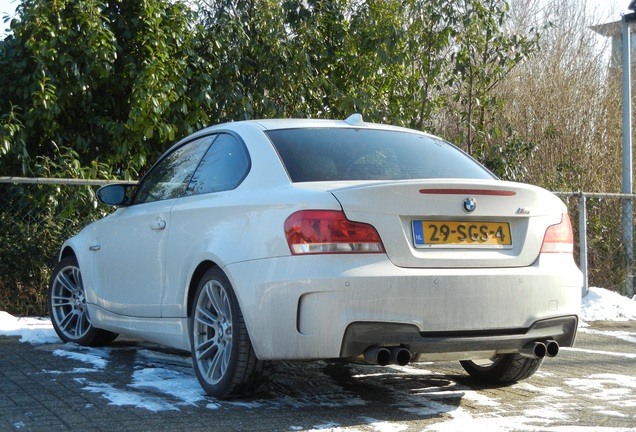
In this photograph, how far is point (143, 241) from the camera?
6.09 metres

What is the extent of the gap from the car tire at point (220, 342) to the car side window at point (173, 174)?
908mm

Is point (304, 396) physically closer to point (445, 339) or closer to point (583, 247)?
point (445, 339)

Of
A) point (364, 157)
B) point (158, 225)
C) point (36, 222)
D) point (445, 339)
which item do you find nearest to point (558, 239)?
point (445, 339)

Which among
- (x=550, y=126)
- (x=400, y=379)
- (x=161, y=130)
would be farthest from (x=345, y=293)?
(x=550, y=126)

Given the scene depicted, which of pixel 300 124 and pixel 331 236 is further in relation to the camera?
pixel 300 124

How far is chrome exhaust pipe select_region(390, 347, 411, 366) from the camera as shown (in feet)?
14.8

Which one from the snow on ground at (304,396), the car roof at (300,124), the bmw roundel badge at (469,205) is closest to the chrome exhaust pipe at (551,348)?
the snow on ground at (304,396)

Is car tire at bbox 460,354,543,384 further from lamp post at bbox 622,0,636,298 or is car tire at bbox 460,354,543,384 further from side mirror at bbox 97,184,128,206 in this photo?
lamp post at bbox 622,0,636,298

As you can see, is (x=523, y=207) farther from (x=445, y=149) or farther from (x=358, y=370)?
(x=358, y=370)

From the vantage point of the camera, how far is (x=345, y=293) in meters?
4.43

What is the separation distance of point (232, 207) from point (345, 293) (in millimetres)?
943

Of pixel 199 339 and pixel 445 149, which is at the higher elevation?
pixel 445 149

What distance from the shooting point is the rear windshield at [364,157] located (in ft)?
16.7

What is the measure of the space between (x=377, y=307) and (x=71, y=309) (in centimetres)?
363
